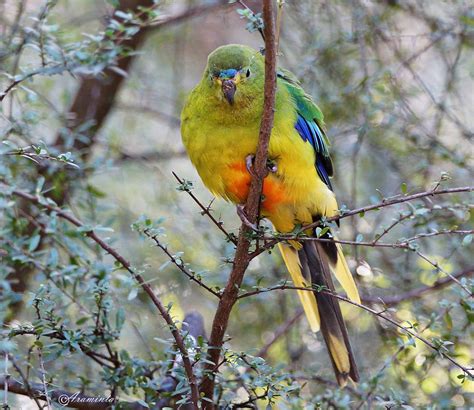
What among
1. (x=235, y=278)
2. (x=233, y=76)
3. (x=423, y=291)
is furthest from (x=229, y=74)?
(x=423, y=291)

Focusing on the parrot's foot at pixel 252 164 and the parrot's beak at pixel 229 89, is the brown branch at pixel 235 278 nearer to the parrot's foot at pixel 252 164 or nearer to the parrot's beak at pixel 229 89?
the parrot's foot at pixel 252 164

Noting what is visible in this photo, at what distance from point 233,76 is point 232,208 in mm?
1886

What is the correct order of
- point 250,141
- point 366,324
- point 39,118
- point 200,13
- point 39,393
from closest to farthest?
point 39,393, point 250,141, point 39,118, point 366,324, point 200,13

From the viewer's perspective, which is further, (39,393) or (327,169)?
(327,169)

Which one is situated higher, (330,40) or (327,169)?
(330,40)

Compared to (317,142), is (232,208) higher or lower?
higher

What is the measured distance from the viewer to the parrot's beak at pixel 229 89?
2.67 m

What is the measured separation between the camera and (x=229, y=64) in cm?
273

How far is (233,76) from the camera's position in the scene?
272 centimetres

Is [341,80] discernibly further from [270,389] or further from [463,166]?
[270,389]

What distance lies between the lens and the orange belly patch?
2.66 m

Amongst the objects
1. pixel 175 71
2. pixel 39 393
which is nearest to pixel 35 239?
pixel 39 393

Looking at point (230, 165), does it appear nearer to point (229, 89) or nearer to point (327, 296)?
point (229, 89)

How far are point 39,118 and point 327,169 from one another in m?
1.15
